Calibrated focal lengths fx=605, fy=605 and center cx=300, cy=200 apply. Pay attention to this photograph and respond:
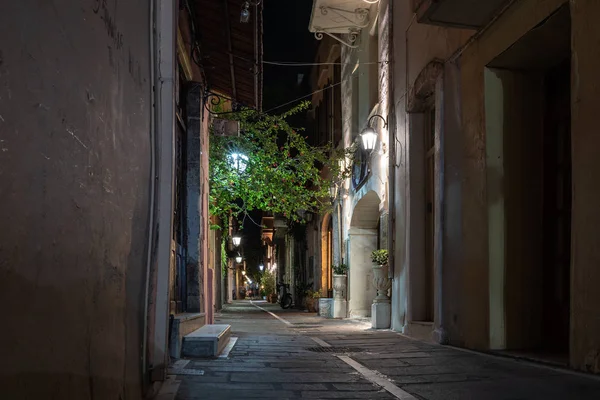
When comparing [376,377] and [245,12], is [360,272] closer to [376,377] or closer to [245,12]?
[245,12]

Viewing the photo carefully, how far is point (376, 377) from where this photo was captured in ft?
16.8

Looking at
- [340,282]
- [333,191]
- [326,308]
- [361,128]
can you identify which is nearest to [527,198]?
[361,128]

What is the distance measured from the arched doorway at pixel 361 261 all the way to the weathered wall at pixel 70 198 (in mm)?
12316

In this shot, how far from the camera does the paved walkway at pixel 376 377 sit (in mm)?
4164

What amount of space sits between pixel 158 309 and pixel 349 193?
40.6 ft

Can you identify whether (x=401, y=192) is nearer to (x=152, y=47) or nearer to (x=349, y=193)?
(x=349, y=193)

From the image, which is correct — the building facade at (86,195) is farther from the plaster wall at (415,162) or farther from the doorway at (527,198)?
the plaster wall at (415,162)

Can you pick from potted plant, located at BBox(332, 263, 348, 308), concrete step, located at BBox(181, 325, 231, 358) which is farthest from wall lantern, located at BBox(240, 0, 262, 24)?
potted plant, located at BBox(332, 263, 348, 308)

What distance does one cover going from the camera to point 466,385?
450 centimetres

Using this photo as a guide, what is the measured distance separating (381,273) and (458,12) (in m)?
6.00

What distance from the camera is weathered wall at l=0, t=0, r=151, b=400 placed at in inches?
67.7

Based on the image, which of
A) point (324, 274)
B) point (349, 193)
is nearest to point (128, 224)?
point (349, 193)

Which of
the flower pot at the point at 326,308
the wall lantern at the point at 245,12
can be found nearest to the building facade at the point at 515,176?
the wall lantern at the point at 245,12

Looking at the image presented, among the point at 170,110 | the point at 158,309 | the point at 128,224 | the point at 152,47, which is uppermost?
the point at 152,47
